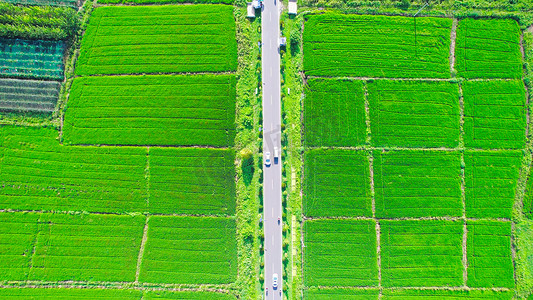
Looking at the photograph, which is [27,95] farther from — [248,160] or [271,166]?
[271,166]

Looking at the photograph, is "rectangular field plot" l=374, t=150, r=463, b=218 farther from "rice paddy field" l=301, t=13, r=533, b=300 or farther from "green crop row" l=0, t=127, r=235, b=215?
"green crop row" l=0, t=127, r=235, b=215

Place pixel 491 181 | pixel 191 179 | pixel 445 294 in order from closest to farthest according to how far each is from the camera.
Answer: pixel 191 179 → pixel 445 294 → pixel 491 181

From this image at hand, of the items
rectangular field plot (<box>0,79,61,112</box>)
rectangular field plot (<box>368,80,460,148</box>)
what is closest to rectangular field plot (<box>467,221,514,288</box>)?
rectangular field plot (<box>368,80,460,148</box>)

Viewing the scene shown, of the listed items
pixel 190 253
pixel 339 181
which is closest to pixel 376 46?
pixel 339 181

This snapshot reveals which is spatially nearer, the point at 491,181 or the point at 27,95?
the point at 27,95

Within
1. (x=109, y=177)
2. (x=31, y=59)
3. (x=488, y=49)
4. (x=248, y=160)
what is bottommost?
(x=109, y=177)

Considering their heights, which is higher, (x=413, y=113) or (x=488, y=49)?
(x=488, y=49)
